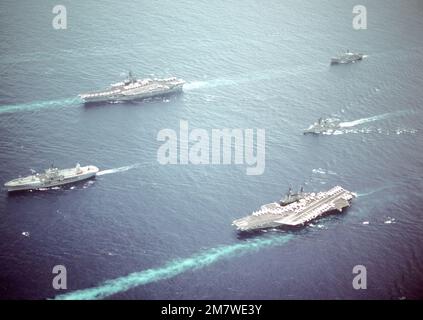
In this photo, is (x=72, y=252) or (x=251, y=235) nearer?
(x=72, y=252)

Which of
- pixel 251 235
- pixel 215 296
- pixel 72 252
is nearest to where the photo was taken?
pixel 215 296
